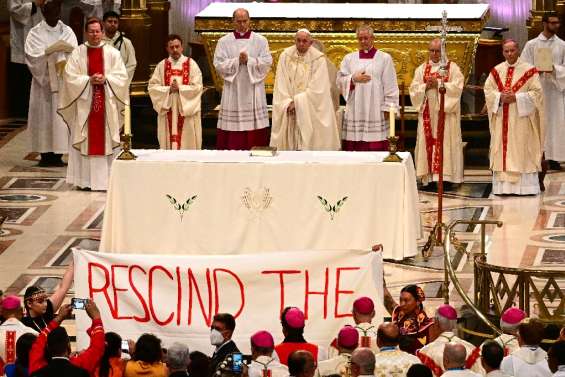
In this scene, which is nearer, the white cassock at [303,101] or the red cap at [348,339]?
the red cap at [348,339]

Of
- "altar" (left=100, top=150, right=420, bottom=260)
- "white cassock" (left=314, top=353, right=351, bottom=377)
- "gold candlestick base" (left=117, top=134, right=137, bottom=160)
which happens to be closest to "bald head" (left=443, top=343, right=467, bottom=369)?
"white cassock" (left=314, top=353, right=351, bottom=377)

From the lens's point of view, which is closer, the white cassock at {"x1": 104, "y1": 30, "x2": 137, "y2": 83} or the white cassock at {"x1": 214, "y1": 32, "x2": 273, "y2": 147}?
the white cassock at {"x1": 214, "y1": 32, "x2": 273, "y2": 147}

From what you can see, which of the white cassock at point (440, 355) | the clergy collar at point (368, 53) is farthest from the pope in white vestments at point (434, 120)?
the white cassock at point (440, 355)

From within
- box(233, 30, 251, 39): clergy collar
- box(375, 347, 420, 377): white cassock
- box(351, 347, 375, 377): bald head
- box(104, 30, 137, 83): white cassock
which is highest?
box(233, 30, 251, 39): clergy collar

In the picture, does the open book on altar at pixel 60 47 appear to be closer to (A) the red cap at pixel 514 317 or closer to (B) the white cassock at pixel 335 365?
(A) the red cap at pixel 514 317

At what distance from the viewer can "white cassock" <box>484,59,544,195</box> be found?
65.4ft

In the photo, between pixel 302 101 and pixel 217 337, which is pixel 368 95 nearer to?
pixel 302 101

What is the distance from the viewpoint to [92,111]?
20.5m

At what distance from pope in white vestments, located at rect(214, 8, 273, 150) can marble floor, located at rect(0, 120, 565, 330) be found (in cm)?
171

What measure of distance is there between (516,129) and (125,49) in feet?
16.8

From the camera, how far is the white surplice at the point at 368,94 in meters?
19.2

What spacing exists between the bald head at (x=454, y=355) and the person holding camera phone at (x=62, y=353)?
2080 mm

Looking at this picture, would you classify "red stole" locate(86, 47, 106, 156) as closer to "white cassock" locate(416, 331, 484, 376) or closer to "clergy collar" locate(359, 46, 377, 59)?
"clergy collar" locate(359, 46, 377, 59)

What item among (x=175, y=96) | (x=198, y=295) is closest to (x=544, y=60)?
(x=175, y=96)
